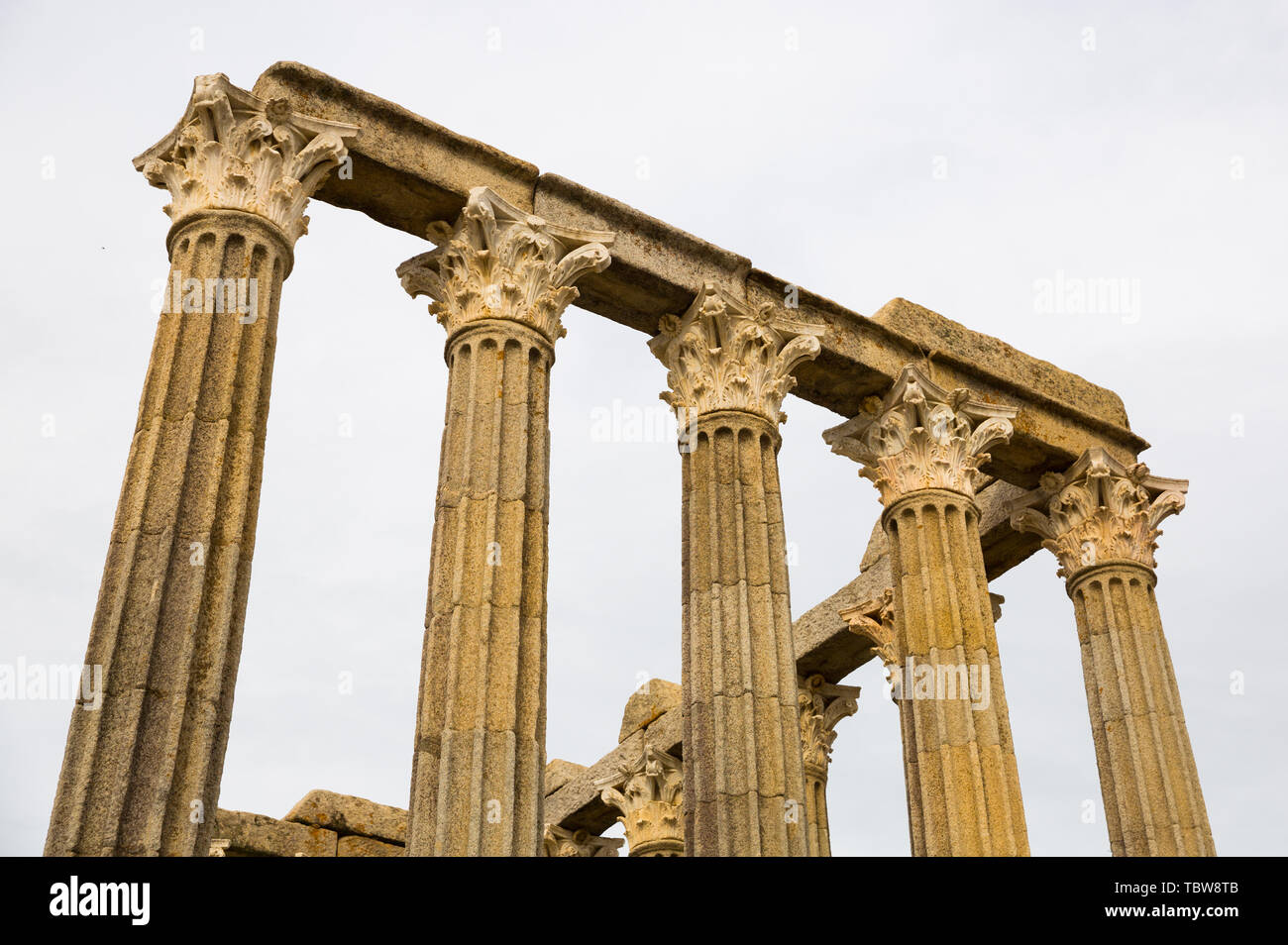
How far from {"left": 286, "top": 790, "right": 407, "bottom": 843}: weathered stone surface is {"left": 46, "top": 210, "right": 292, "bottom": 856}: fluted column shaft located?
1475 cm

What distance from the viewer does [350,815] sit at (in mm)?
28844

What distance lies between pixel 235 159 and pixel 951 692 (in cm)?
1132

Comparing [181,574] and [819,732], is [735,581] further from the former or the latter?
[819,732]

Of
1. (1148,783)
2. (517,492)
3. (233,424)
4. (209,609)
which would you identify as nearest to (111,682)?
(209,609)

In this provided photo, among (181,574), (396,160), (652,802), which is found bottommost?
(181,574)

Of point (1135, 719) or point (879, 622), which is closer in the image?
point (1135, 719)

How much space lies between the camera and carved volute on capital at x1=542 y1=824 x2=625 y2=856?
31.8 m

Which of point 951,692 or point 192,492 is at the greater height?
point 951,692

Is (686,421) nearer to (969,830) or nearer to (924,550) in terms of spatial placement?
(924,550)

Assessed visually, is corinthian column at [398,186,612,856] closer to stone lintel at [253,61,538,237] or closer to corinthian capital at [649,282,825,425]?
stone lintel at [253,61,538,237]

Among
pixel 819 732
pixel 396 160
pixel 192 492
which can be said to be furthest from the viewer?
pixel 819 732

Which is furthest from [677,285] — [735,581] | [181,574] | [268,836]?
[268,836]

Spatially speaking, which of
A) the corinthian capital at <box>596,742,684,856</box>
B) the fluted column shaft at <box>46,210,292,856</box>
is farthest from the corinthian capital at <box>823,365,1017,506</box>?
the fluted column shaft at <box>46,210,292,856</box>
